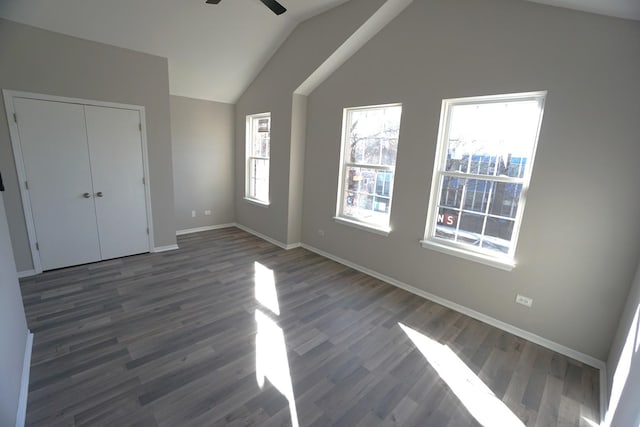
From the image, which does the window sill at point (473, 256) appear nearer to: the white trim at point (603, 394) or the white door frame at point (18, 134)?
the white trim at point (603, 394)

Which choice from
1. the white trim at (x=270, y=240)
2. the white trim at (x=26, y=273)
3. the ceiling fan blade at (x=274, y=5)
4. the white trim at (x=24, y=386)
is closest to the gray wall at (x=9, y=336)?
the white trim at (x=24, y=386)

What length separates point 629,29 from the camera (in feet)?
6.44

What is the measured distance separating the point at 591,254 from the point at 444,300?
1.35m

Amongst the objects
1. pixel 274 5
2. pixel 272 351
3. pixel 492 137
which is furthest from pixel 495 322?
pixel 274 5

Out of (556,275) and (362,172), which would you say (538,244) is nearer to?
(556,275)

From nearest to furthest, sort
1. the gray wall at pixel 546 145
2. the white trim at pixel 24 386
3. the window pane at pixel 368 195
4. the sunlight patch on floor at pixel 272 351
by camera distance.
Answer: the white trim at pixel 24 386, the sunlight patch on floor at pixel 272 351, the gray wall at pixel 546 145, the window pane at pixel 368 195

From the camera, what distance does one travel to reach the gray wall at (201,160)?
4.97m

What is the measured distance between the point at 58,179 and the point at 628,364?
547 cm

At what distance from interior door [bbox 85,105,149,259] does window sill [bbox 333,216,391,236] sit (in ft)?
9.55

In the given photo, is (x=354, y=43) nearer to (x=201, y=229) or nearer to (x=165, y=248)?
(x=165, y=248)

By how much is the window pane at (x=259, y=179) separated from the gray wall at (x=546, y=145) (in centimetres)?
261

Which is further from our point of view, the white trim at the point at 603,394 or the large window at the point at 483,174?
the large window at the point at 483,174

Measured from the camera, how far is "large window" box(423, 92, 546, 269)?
253 cm

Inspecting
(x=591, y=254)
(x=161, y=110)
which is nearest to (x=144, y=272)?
(x=161, y=110)
